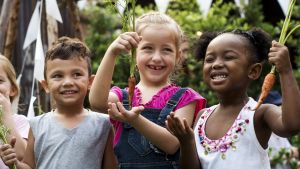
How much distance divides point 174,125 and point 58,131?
0.65 m

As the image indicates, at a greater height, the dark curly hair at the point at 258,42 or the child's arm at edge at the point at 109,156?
the dark curly hair at the point at 258,42

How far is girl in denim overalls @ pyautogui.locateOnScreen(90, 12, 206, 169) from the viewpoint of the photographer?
3.19 m

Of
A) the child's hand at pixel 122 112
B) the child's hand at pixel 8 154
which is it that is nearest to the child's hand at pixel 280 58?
the child's hand at pixel 122 112

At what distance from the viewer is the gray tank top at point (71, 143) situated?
3.17m

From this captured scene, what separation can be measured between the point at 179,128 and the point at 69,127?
63cm

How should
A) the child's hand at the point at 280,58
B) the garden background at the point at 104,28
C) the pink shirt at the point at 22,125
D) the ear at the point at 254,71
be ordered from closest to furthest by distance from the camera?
the child's hand at the point at 280,58, the ear at the point at 254,71, the pink shirt at the point at 22,125, the garden background at the point at 104,28

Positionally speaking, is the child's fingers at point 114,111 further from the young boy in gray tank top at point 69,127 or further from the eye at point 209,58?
the eye at point 209,58

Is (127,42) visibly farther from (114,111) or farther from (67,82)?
(67,82)

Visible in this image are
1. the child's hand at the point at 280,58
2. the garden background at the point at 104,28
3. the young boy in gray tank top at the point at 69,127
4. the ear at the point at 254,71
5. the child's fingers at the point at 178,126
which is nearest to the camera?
the child's hand at the point at 280,58

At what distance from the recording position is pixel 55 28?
211 inches

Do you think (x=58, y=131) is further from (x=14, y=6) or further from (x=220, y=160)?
(x=14, y=6)

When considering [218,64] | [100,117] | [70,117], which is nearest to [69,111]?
[70,117]

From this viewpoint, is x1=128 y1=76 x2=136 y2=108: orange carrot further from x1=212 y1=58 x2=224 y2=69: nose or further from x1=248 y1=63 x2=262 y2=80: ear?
x1=248 y1=63 x2=262 y2=80: ear

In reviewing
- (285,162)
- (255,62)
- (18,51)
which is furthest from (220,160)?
(18,51)
